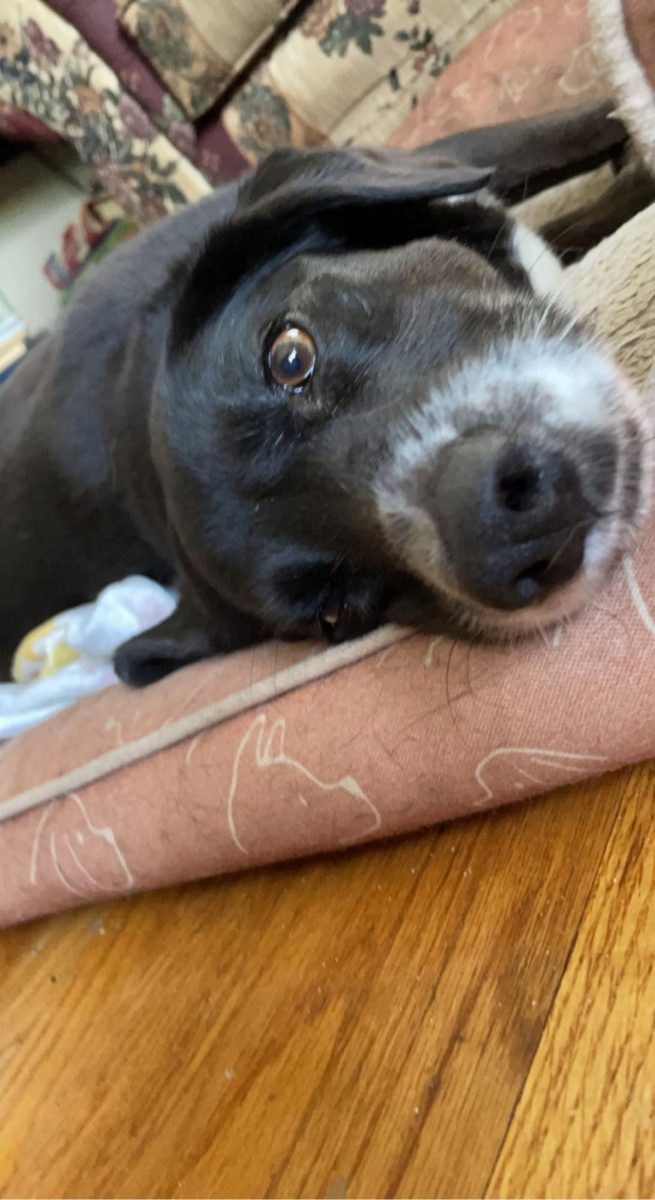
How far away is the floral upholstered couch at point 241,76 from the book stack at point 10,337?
959 mm

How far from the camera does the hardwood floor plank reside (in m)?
0.84

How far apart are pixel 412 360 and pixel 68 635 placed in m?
1.23

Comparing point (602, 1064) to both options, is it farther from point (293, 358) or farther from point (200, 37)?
point (200, 37)

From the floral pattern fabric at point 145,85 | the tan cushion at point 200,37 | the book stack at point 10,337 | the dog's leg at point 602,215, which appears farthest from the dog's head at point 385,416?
the book stack at point 10,337

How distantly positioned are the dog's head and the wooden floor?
30 centimetres

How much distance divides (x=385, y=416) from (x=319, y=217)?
37 cm

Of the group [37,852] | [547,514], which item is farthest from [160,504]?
[547,514]

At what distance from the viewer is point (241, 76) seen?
9.94 ft

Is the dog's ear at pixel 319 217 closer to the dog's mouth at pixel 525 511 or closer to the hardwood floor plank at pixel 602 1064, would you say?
the dog's mouth at pixel 525 511

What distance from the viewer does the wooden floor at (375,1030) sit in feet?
2.99

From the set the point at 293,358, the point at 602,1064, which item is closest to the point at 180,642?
the point at 293,358

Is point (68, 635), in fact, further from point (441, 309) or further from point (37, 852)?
point (441, 309)

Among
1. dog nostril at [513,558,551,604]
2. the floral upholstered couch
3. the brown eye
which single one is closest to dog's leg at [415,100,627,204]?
the floral upholstered couch

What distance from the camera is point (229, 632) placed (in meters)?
1.55
